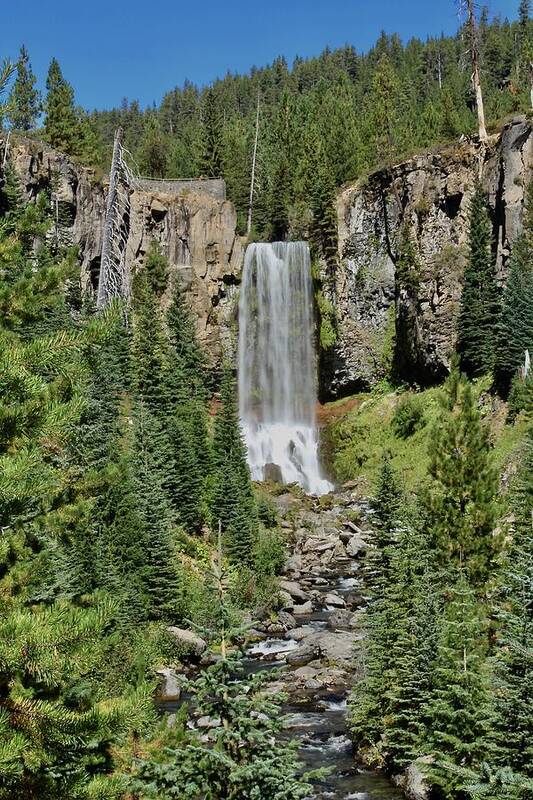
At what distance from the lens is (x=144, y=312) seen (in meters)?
48.4

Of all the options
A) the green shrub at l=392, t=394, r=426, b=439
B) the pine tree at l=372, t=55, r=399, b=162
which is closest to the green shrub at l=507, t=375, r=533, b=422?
the green shrub at l=392, t=394, r=426, b=439

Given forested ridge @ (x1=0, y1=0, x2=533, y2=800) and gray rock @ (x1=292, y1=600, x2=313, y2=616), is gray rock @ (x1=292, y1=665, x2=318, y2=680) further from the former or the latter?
gray rock @ (x1=292, y1=600, x2=313, y2=616)

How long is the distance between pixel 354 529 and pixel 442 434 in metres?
20.1

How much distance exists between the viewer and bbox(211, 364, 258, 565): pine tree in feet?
113

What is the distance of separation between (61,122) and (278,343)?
26.0m

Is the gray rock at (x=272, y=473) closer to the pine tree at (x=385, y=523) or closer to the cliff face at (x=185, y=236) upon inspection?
the cliff face at (x=185, y=236)

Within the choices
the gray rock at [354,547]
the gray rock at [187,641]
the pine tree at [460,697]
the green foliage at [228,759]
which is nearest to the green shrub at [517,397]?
the gray rock at [354,547]

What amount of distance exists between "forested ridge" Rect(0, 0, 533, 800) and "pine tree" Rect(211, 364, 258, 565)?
0.13 m

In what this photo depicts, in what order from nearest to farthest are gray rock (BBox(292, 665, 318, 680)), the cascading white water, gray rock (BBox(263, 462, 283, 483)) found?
gray rock (BBox(292, 665, 318, 680)) → gray rock (BBox(263, 462, 283, 483)) → the cascading white water

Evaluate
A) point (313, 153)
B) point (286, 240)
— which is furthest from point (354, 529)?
point (313, 153)

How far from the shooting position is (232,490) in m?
36.2

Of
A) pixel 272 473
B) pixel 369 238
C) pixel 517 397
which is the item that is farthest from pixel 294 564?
pixel 369 238

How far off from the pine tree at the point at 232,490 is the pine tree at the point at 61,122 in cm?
2897

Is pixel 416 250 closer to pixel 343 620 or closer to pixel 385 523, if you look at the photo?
pixel 343 620
